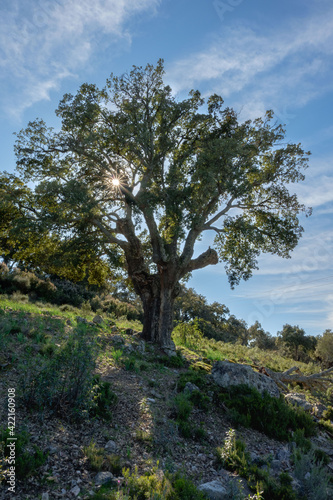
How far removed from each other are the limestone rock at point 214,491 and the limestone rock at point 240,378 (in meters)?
4.18

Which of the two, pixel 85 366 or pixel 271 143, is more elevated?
pixel 271 143

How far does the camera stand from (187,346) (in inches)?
632

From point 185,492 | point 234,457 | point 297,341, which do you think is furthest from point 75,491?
point 297,341

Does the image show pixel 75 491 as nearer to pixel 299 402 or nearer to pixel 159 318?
pixel 299 402

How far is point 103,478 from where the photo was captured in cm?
367

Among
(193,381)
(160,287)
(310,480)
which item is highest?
(160,287)

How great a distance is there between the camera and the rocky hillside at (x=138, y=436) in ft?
11.7

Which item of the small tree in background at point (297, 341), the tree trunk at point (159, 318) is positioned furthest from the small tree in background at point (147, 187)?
the small tree in background at point (297, 341)

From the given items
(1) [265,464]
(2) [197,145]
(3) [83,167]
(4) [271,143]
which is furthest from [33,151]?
(1) [265,464]

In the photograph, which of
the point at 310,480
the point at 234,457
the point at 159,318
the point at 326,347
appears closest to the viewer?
the point at 310,480

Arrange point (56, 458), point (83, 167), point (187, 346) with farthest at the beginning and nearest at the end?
point (187, 346) → point (83, 167) → point (56, 458)

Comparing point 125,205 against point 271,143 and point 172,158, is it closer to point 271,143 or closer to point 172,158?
point 172,158

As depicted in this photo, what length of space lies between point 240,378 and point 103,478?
5.27m

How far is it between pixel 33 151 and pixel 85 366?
11.9 metres
